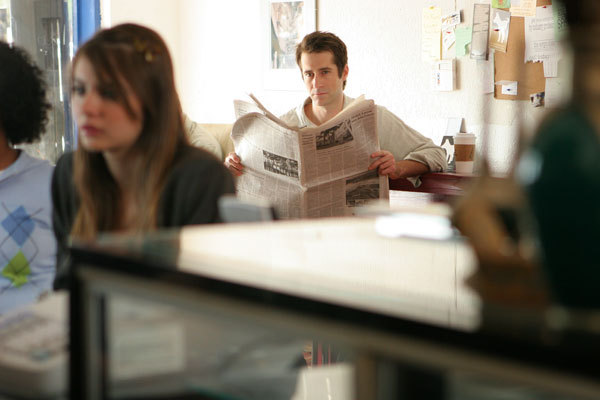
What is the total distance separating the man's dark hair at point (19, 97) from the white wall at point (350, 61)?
170cm

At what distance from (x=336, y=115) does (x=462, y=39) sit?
1.48 metres

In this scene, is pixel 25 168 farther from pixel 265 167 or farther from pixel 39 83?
pixel 265 167

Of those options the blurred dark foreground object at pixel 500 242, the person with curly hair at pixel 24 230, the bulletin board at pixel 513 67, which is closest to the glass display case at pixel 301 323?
the blurred dark foreground object at pixel 500 242

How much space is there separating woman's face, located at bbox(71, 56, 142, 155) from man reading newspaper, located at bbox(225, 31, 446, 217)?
1.08 meters

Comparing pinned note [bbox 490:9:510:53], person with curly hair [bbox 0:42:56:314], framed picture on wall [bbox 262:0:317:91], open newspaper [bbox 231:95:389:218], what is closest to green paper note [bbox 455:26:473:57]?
pinned note [bbox 490:9:510:53]

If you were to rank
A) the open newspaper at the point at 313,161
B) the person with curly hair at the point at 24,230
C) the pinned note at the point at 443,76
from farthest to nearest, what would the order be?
the pinned note at the point at 443,76, the open newspaper at the point at 313,161, the person with curly hair at the point at 24,230

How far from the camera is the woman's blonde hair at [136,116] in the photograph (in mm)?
1392

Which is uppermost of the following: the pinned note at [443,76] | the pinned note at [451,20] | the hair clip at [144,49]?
the pinned note at [451,20]

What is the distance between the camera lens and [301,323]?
678 millimetres

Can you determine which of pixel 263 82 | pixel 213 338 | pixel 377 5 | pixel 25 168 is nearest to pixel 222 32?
pixel 263 82

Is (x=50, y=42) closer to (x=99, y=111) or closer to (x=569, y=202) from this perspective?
(x=99, y=111)

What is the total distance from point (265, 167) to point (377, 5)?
6.47 feet

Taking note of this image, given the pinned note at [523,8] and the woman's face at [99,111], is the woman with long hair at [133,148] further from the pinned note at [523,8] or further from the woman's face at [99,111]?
the pinned note at [523,8]

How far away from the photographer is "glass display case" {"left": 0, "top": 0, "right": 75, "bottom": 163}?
4426mm
